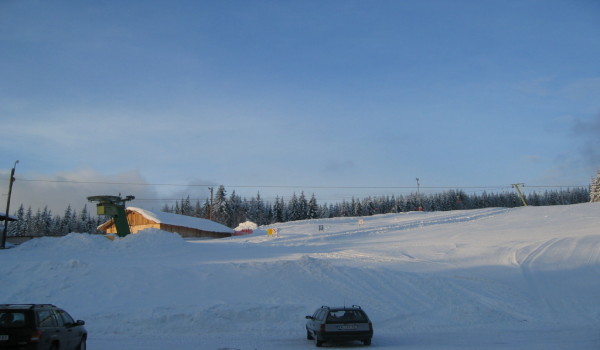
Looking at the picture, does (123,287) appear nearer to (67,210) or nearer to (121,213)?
(121,213)

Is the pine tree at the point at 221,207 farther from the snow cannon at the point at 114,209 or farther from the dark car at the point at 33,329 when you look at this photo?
the dark car at the point at 33,329

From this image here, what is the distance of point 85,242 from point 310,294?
56.5ft

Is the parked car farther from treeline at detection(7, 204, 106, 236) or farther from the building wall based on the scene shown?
treeline at detection(7, 204, 106, 236)

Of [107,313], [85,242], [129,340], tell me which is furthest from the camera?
[85,242]

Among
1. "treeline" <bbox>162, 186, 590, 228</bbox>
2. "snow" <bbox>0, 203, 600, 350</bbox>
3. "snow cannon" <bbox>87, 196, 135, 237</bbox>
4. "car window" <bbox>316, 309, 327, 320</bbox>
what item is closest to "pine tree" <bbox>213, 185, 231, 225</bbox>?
"treeline" <bbox>162, 186, 590, 228</bbox>

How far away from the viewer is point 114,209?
37.3 meters

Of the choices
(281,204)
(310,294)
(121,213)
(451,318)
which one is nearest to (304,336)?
(310,294)

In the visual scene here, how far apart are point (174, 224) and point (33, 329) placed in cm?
4758

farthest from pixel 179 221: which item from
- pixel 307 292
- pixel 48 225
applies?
pixel 48 225

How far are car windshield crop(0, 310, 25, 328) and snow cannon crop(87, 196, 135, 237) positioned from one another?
28.5m

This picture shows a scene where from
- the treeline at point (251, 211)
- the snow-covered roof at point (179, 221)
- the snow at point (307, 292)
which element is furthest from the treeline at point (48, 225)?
the snow at point (307, 292)

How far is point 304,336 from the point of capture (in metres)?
15.3

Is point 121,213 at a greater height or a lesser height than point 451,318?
greater

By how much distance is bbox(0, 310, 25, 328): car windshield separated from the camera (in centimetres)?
902
